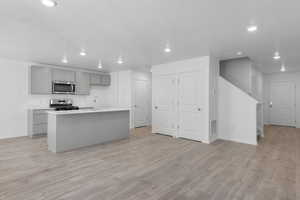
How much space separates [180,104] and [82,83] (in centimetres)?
428

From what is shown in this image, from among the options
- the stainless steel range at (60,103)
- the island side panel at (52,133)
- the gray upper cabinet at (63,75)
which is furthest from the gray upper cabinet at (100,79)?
the island side panel at (52,133)

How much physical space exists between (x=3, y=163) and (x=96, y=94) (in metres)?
4.76

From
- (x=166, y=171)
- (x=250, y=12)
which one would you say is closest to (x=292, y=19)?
(x=250, y=12)

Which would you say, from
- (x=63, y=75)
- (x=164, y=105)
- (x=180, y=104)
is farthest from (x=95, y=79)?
(x=180, y=104)

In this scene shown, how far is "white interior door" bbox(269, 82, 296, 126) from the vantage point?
25.0 feet

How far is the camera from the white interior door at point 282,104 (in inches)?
→ 300

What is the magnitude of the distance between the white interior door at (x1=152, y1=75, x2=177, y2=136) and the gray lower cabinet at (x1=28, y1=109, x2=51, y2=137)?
3930 mm

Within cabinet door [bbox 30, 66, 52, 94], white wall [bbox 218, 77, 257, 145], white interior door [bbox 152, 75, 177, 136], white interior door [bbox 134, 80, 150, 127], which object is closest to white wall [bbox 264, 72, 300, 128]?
white wall [bbox 218, 77, 257, 145]

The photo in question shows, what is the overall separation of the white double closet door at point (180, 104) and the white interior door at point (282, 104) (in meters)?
5.60

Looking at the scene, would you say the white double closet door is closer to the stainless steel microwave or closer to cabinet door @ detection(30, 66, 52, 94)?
the stainless steel microwave

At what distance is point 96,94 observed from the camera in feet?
25.3

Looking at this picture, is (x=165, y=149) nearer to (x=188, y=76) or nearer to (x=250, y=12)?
(x=188, y=76)

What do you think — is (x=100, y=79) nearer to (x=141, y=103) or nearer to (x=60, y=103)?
(x=60, y=103)

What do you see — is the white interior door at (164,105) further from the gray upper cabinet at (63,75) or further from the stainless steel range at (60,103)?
the gray upper cabinet at (63,75)
